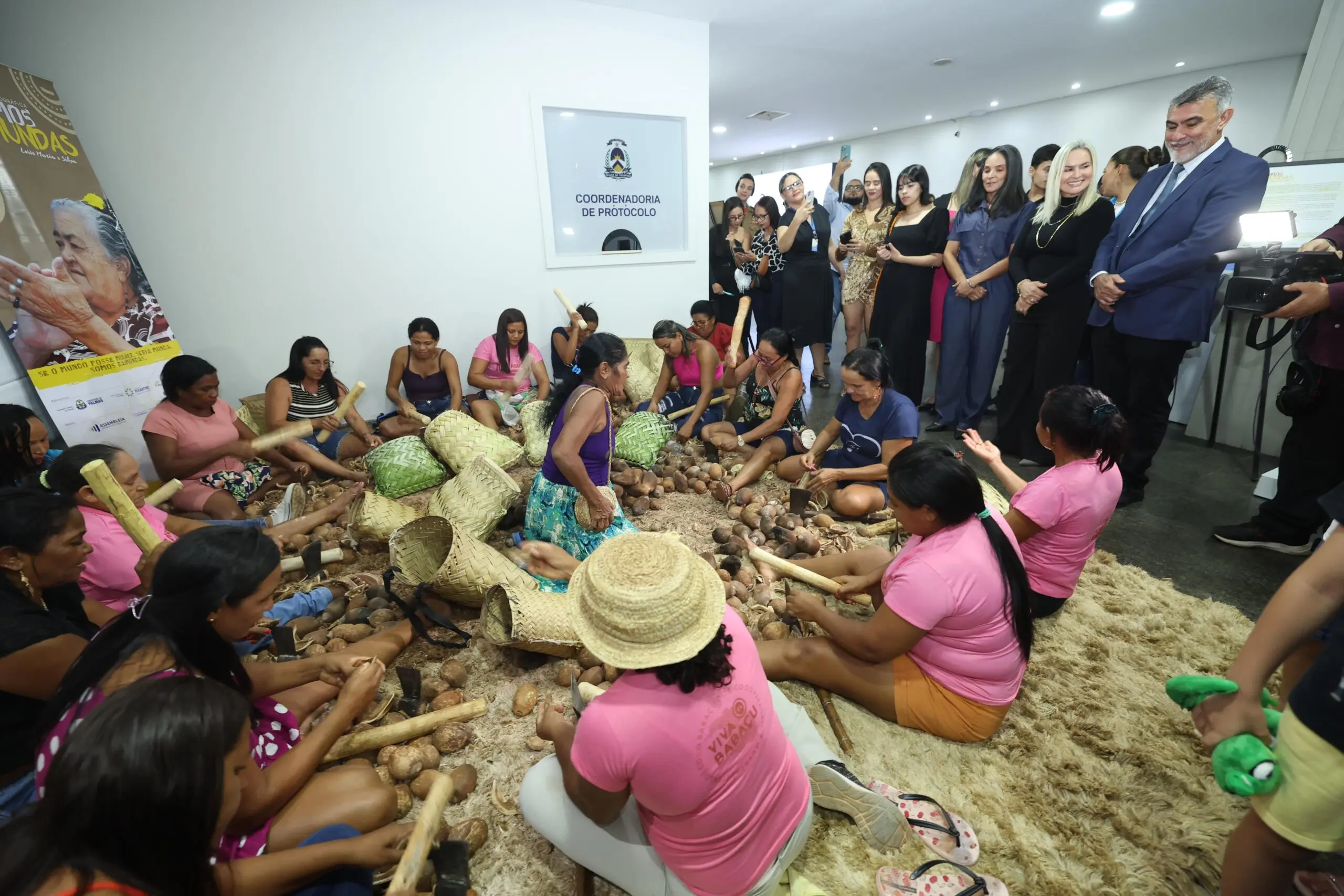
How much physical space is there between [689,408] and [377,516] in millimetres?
1988

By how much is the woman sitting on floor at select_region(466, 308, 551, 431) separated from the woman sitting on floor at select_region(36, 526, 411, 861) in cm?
245

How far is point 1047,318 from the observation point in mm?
3070

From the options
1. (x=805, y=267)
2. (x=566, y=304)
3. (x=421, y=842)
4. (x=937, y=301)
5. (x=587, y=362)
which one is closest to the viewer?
(x=421, y=842)

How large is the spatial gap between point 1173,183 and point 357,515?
385cm

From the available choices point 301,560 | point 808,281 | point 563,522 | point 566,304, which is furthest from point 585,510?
point 808,281

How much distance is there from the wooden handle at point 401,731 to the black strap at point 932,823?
3.75 feet

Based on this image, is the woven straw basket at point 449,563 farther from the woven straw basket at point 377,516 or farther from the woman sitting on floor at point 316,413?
the woman sitting on floor at point 316,413

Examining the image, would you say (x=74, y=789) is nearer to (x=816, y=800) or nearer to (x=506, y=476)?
(x=816, y=800)

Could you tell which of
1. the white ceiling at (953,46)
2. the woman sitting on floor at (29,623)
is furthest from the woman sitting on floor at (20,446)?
the white ceiling at (953,46)

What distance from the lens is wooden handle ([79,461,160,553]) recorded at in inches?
53.7

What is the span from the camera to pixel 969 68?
548cm

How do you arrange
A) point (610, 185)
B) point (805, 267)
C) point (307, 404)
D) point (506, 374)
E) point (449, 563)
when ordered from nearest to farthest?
point (449, 563) < point (307, 404) < point (506, 374) < point (610, 185) < point (805, 267)

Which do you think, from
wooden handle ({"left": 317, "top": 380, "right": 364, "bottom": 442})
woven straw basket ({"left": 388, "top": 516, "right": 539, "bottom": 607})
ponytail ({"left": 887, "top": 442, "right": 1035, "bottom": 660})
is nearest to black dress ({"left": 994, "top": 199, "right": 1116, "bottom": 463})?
ponytail ({"left": 887, "top": 442, "right": 1035, "bottom": 660})

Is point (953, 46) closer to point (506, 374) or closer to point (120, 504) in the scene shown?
point (506, 374)
